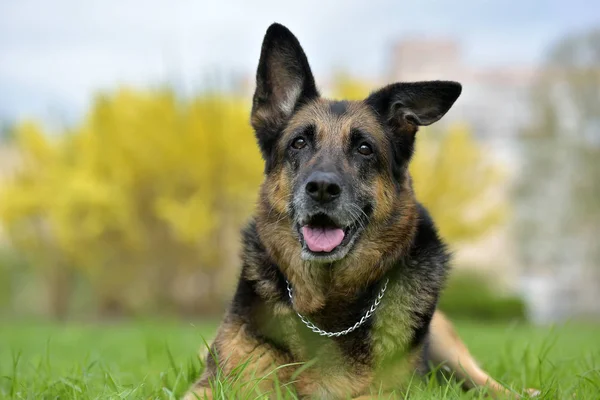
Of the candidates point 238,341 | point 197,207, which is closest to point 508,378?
Answer: point 238,341

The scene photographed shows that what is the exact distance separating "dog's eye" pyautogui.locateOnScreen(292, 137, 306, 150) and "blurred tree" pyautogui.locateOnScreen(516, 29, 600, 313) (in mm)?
25999

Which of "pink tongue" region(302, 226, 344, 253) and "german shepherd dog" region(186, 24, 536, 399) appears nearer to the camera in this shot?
"german shepherd dog" region(186, 24, 536, 399)

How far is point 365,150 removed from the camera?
4043mm

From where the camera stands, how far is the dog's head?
3.80 m

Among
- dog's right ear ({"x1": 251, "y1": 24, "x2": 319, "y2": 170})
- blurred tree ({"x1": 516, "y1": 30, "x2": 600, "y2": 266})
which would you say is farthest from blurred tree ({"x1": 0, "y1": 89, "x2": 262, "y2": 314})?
dog's right ear ({"x1": 251, "y1": 24, "x2": 319, "y2": 170})

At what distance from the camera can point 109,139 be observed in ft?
71.3

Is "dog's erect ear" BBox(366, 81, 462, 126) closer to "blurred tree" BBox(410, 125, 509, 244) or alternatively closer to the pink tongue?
the pink tongue

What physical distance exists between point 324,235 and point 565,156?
27.4m

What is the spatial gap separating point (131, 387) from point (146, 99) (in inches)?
756

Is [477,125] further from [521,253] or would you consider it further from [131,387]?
[131,387]

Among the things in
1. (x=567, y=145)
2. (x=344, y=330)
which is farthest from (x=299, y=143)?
(x=567, y=145)

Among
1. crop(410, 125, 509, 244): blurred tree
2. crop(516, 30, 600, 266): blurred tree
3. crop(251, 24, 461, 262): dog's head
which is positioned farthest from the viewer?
crop(516, 30, 600, 266): blurred tree

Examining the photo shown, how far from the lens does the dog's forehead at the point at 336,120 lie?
4.05 m

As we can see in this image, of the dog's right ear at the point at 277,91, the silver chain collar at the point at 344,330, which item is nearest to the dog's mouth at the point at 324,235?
the silver chain collar at the point at 344,330
